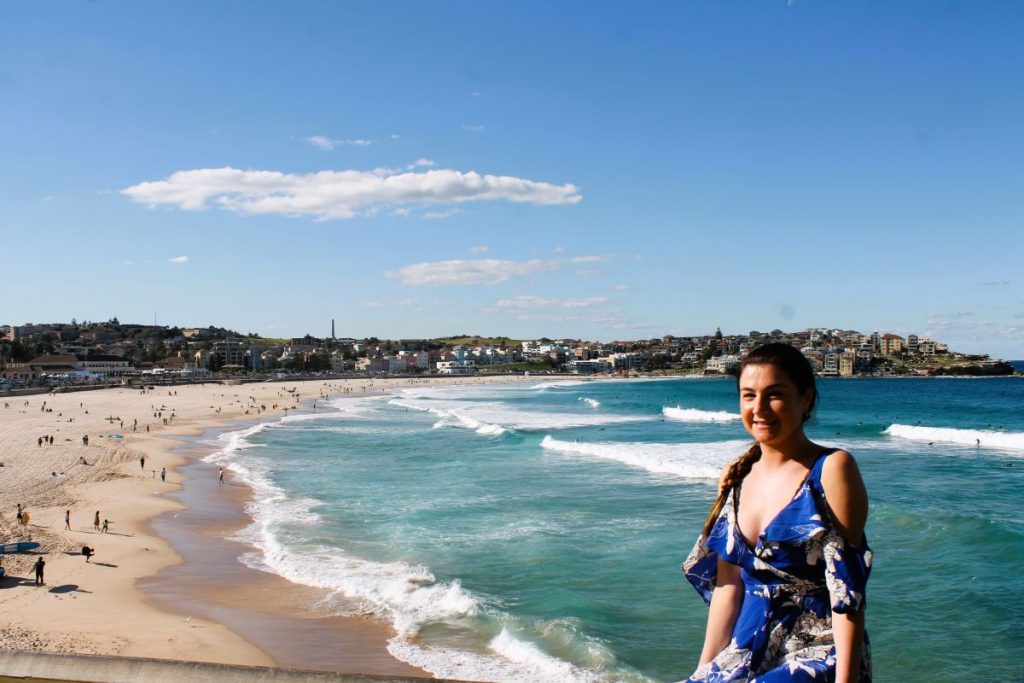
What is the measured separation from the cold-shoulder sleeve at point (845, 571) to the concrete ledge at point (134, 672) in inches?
86.4

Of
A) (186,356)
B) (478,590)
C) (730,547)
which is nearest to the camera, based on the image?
(730,547)

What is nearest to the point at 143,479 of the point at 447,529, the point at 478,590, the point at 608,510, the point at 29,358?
the point at 447,529

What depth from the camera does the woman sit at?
6.94 ft

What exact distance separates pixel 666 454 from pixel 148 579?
2166 cm

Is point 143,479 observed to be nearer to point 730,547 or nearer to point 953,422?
point 730,547

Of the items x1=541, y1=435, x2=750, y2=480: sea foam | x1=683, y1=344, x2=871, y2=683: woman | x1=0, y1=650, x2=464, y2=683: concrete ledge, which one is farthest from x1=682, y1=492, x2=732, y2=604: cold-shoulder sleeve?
x1=541, y1=435, x2=750, y2=480: sea foam

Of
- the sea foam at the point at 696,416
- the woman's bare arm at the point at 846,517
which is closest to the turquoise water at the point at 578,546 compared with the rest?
the woman's bare arm at the point at 846,517

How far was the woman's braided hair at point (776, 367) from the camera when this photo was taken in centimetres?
237

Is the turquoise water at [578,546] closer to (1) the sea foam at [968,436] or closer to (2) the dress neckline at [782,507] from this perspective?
(1) the sea foam at [968,436]

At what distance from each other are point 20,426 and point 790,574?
162ft

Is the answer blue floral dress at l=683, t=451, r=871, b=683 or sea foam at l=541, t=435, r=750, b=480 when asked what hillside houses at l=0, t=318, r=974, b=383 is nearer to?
sea foam at l=541, t=435, r=750, b=480

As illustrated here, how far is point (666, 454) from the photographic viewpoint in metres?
32.5

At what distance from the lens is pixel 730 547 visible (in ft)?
7.86

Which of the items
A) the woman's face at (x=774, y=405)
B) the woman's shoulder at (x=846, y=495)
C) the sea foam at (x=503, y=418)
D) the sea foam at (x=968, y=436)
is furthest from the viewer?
the sea foam at (x=503, y=418)
